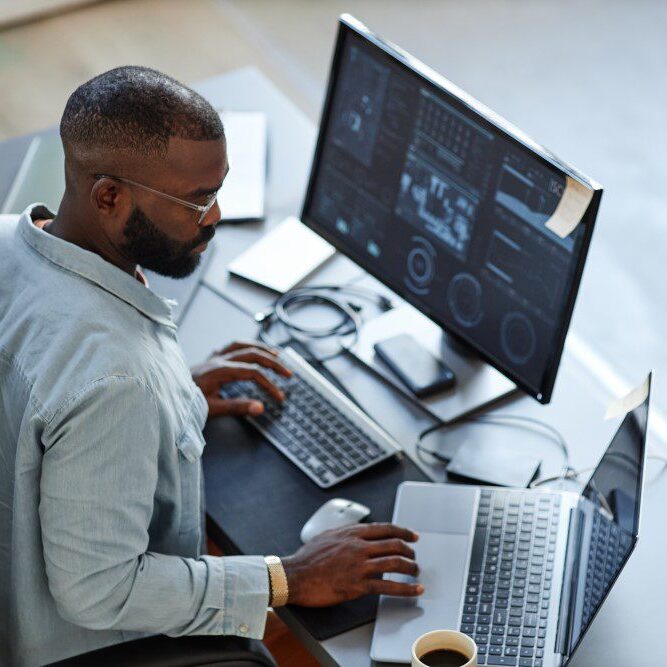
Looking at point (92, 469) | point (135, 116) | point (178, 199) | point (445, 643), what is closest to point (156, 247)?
point (178, 199)

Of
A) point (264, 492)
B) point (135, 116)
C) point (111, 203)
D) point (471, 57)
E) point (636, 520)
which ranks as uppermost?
point (135, 116)

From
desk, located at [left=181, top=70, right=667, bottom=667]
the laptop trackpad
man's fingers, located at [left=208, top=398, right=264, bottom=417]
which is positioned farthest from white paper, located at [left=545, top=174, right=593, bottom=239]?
man's fingers, located at [left=208, top=398, right=264, bottom=417]

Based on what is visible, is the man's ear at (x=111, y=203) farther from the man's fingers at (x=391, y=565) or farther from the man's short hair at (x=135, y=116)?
the man's fingers at (x=391, y=565)

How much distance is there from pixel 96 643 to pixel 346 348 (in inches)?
30.6

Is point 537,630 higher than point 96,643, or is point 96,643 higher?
point 537,630

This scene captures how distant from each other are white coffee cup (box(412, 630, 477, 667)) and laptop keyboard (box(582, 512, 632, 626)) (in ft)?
0.58

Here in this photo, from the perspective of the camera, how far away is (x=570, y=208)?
5.95 ft

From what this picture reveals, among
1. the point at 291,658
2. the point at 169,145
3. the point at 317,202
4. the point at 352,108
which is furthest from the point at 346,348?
the point at 169,145

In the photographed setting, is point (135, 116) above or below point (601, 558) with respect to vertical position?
above

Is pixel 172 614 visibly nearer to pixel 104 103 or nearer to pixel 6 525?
pixel 6 525

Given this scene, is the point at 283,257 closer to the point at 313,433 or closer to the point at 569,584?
the point at 313,433

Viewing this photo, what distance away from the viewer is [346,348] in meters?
2.24

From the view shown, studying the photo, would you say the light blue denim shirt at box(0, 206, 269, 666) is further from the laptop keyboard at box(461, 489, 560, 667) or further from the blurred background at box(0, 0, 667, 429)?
the blurred background at box(0, 0, 667, 429)

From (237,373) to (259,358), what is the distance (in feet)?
0.21
